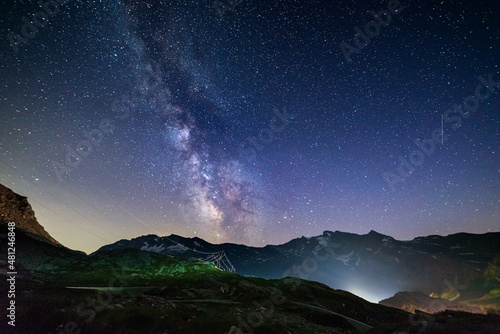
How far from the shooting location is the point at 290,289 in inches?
2512

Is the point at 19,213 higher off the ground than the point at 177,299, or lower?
higher

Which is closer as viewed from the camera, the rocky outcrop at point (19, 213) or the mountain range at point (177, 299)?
the mountain range at point (177, 299)

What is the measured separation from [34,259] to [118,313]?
59.4 meters

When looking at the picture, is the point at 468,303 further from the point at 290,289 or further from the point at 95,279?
the point at 95,279

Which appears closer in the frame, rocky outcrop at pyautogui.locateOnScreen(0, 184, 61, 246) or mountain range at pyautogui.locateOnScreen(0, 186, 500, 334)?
mountain range at pyautogui.locateOnScreen(0, 186, 500, 334)

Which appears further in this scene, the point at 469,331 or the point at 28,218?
the point at 28,218

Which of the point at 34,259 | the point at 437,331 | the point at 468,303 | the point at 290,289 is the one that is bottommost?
the point at 34,259

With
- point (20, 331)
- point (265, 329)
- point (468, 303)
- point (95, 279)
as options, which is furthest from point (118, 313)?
point (468, 303)

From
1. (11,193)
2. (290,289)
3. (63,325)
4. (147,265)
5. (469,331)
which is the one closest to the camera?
(63,325)

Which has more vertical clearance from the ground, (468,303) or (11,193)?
(468,303)

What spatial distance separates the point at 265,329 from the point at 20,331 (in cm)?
1289

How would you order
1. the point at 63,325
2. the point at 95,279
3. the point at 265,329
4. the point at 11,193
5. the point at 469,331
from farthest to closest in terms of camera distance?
the point at 11,193, the point at 95,279, the point at 265,329, the point at 469,331, the point at 63,325

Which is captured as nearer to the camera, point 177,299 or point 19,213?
point 177,299

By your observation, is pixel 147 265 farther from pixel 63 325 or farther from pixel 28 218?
pixel 63 325
